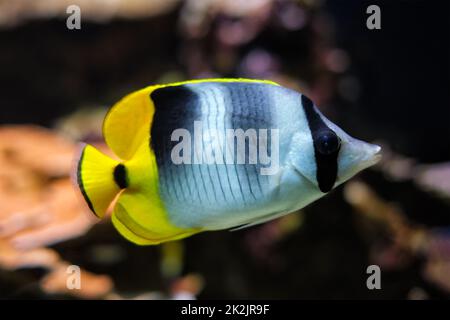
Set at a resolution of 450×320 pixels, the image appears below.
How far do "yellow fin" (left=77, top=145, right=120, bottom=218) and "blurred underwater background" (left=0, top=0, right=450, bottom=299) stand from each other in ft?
2.86

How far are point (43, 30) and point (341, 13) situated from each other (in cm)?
338

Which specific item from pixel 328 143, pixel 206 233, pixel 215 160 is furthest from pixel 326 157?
pixel 206 233

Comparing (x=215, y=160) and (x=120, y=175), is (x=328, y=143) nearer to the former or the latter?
(x=215, y=160)

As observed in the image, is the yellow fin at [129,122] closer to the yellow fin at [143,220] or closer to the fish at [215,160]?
the fish at [215,160]

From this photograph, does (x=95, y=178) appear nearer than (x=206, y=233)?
Yes

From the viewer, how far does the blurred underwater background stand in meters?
2.29

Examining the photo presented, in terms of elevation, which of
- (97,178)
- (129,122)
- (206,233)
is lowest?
(206,233)

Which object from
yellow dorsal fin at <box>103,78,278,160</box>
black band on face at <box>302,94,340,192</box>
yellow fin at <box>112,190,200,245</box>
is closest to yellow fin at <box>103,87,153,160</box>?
yellow dorsal fin at <box>103,78,278,160</box>

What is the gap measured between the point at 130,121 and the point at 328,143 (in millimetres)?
466

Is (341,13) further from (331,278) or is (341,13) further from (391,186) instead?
(331,278)

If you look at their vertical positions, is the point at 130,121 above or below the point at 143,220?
above

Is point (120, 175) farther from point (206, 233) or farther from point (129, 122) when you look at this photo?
point (206, 233)

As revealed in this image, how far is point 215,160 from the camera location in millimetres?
1080

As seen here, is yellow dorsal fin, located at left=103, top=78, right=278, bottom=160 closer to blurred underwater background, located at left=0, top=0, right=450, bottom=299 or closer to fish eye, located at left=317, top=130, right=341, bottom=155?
fish eye, located at left=317, top=130, right=341, bottom=155
